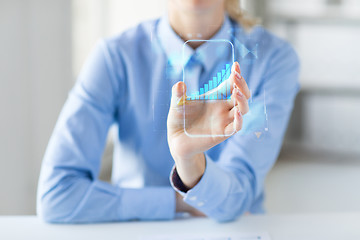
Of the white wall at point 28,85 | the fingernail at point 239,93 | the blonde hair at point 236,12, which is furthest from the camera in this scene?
the white wall at point 28,85

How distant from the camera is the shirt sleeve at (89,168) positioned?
2.72ft

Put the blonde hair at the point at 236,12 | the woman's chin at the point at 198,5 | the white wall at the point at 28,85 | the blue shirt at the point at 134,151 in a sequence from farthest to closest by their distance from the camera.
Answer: the white wall at the point at 28,85 → the blonde hair at the point at 236,12 → the blue shirt at the point at 134,151 → the woman's chin at the point at 198,5

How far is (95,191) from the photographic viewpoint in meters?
0.86

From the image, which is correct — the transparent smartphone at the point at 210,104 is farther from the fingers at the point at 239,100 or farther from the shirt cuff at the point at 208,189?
the shirt cuff at the point at 208,189

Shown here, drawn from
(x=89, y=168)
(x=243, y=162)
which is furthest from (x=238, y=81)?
(x=89, y=168)

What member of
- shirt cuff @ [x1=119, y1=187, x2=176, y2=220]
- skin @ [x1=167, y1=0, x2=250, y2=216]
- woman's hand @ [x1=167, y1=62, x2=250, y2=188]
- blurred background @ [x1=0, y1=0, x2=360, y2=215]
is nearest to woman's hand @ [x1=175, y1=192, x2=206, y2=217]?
shirt cuff @ [x1=119, y1=187, x2=176, y2=220]

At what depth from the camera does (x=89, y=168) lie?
36.5 inches

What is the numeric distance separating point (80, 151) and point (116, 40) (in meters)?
0.28

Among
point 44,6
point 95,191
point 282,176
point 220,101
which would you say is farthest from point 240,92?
point 282,176

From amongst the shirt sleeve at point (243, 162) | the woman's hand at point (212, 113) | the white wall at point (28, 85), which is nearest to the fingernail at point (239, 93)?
the woman's hand at point (212, 113)

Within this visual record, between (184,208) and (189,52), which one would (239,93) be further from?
(184,208)

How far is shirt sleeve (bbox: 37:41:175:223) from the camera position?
2.72ft

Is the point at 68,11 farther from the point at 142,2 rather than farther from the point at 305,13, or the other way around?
the point at 305,13

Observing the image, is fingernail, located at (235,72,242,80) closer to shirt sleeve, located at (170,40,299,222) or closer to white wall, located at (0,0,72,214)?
shirt sleeve, located at (170,40,299,222)
